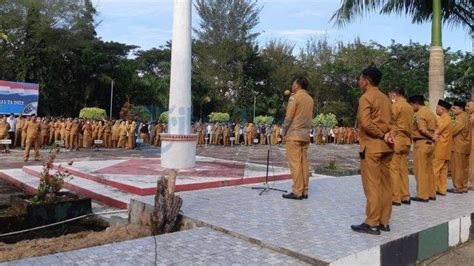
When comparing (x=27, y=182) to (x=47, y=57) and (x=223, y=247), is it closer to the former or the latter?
(x=223, y=247)

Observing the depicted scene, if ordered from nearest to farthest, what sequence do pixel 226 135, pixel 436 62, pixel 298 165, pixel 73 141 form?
pixel 298 165 < pixel 436 62 < pixel 73 141 < pixel 226 135

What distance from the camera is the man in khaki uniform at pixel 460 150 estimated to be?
7.81 metres

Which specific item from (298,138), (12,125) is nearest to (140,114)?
(12,125)

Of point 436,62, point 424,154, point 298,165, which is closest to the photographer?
point 298,165

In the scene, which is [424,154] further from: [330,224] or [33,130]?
[33,130]

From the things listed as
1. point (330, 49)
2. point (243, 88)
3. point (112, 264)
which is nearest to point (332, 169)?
point (112, 264)

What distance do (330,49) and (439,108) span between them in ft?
141

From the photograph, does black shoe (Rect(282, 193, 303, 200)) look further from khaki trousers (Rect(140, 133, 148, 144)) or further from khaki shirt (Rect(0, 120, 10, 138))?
khaki trousers (Rect(140, 133, 148, 144))

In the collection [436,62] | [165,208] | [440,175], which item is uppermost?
[436,62]

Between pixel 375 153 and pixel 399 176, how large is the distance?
1.88m

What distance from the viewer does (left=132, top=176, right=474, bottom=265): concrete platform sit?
4.00 meters

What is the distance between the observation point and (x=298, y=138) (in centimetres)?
644

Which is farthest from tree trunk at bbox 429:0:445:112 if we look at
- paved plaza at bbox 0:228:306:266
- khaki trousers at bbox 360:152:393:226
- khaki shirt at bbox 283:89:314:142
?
paved plaza at bbox 0:228:306:266

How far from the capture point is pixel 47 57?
97.9 ft
